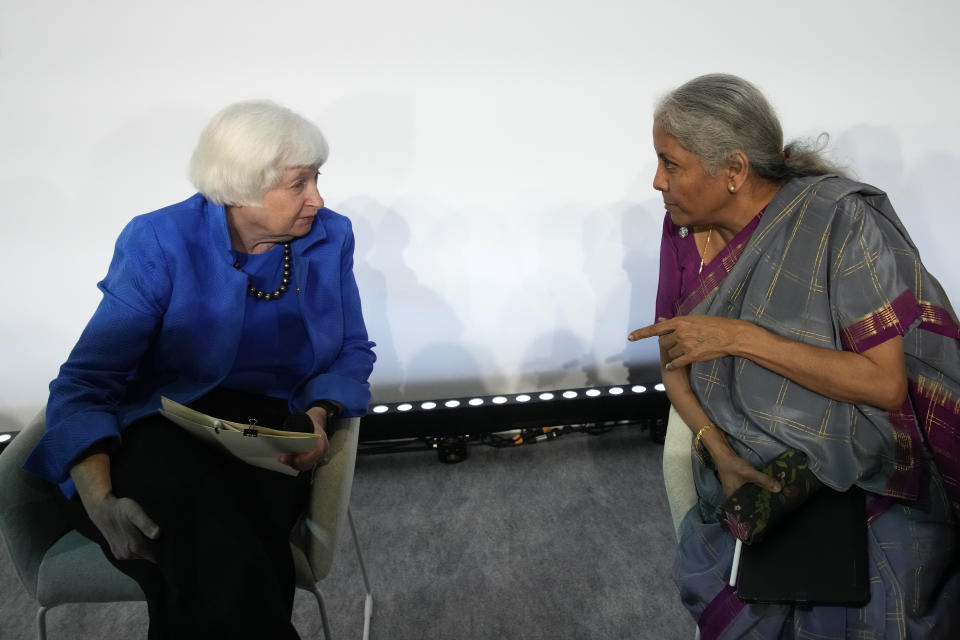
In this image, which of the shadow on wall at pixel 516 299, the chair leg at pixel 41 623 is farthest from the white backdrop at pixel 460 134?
the chair leg at pixel 41 623

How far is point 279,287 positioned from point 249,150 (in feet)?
1.07

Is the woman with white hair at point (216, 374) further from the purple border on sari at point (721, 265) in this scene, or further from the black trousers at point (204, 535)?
the purple border on sari at point (721, 265)

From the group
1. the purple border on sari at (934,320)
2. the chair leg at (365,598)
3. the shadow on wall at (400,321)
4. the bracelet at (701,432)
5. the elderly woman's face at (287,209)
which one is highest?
the elderly woman's face at (287,209)

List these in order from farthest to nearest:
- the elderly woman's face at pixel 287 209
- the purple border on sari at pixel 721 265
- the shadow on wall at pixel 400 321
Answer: the shadow on wall at pixel 400 321, the elderly woman's face at pixel 287 209, the purple border on sari at pixel 721 265

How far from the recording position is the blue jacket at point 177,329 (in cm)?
153

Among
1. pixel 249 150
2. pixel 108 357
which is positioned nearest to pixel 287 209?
pixel 249 150

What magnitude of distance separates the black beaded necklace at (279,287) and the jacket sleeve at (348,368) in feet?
0.43

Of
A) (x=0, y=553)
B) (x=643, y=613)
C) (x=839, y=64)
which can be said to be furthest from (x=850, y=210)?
(x=0, y=553)

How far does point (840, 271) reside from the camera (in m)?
1.43

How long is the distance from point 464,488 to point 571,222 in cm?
93

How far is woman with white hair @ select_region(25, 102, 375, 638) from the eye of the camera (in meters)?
1.38

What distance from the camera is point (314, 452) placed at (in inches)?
61.7

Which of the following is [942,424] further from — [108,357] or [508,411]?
[108,357]

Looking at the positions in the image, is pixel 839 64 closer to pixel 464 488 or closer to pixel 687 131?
pixel 687 131
